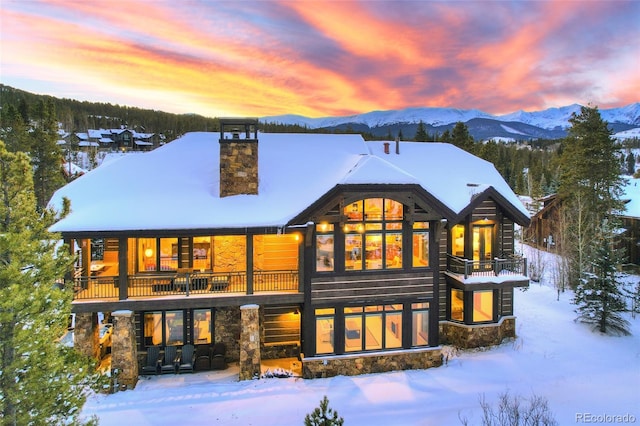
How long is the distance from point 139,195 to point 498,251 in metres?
17.1

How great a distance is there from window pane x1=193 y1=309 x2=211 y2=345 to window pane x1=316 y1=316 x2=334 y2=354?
16.5 feet

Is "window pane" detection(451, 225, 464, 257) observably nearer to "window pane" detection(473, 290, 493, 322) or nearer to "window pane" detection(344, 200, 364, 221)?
"window pane" detection(473, 290, 493, 322)

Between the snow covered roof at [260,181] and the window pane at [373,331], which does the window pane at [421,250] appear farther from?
the window pane at [373,331]

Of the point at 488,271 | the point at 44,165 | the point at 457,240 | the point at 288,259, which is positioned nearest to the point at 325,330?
the point at 288,259

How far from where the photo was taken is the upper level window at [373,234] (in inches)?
675

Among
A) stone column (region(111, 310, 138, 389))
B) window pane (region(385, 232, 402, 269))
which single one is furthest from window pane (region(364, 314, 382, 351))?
stone column (region(111, 310, 138, 389))

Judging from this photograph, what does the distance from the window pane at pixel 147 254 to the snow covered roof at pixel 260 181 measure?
2423 mm

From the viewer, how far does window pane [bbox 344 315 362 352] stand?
17.2 meters

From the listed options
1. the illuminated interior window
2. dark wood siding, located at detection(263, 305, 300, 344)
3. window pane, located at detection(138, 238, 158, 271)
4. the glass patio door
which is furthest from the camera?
the glass patio door

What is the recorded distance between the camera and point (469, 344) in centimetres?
1986

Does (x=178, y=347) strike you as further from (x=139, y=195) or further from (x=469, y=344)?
(x=469, y=344)

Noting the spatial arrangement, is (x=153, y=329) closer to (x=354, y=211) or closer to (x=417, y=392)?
(x=354, y=211)

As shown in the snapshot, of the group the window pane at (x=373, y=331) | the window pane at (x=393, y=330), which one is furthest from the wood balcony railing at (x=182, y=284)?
the window pane at (x=393, y=330)

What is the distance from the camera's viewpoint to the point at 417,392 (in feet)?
51.0
